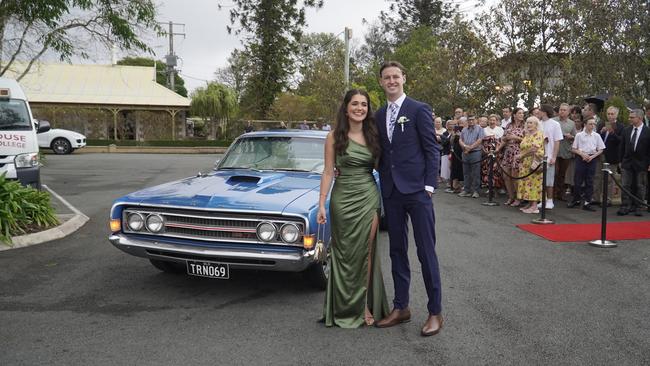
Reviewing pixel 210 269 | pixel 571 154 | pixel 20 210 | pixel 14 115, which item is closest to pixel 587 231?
pixel 571 154

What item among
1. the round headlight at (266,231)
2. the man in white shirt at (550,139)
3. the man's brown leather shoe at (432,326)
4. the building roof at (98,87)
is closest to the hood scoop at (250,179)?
the round headlight at (266,231)

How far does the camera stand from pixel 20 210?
764cm

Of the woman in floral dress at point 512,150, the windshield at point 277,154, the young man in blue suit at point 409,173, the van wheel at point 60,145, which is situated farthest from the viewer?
the van wheel at point 60,145

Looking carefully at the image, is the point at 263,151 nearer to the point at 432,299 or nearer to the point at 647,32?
the point at 432,299

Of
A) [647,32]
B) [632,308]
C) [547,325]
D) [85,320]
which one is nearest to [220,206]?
[85,320]

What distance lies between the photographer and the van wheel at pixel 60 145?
2838 centimetres

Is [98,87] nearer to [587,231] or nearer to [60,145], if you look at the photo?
[60,145]

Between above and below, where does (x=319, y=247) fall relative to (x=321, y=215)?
below

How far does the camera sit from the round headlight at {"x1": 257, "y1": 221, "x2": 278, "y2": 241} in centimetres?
468

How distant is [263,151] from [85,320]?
2804 millimetres

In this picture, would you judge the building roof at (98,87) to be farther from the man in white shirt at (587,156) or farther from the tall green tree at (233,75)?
the man in white shirt at (587,156)

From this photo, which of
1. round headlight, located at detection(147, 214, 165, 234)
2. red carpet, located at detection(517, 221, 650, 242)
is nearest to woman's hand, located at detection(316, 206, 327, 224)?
round headlight, located at detection(147, 214, 165, 234)

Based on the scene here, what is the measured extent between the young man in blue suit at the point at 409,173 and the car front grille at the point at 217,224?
829 millimetres

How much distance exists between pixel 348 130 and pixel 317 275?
154cm
